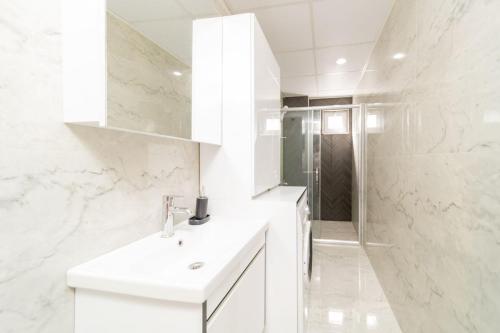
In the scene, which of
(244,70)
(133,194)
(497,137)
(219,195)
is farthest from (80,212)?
(497,137)

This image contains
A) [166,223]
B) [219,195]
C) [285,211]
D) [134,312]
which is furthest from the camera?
[219,195]

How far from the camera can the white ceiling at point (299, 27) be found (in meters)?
1.06

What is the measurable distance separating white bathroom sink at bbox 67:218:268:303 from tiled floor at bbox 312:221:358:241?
8.52 feet

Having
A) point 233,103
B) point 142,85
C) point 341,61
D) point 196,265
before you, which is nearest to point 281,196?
point 233,103

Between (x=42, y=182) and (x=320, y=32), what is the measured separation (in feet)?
8.10

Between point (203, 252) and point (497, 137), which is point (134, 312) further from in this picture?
point (497, 137)

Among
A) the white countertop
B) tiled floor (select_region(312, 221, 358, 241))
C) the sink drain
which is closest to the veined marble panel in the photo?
the sink drain

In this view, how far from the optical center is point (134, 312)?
0.70m

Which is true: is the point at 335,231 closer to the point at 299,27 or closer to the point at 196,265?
the point at 299,27

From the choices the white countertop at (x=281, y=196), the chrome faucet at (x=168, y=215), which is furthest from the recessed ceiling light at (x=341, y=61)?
the chrome faucet at (x=168, y=215)

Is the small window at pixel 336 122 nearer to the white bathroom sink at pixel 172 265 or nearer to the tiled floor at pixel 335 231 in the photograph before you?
the tiled floor at pixel 335 231

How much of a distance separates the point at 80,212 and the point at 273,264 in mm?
1037

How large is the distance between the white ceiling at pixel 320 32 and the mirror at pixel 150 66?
940 millimetres

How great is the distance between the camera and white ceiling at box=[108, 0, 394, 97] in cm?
106
